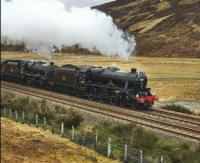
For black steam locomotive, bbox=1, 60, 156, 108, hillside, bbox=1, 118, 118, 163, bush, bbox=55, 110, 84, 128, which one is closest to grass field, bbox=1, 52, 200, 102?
black steam locomotive, bbox=1, 60, 156, 108

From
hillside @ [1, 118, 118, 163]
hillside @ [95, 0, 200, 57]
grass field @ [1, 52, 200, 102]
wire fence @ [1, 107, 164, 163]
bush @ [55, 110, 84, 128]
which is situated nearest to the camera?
hillside @ [1, 118, 118, 163]

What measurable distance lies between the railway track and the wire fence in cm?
387

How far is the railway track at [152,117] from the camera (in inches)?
1134

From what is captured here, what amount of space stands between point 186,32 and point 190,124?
294ft

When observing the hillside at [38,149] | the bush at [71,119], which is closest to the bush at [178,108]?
the bush at [71,119]

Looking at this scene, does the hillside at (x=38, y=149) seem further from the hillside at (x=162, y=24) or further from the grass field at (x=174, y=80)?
the hillside at (x=162, y=24)

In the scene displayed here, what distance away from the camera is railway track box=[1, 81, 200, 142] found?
94.5 feet

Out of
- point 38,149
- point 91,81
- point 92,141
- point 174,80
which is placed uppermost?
point 91,81

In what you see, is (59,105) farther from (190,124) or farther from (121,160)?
(121,160)

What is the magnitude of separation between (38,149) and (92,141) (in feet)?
9.78

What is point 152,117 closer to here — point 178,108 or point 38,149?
point 178,108

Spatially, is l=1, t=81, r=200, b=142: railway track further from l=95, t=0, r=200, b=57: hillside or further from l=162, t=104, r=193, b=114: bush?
l=95, t=0, r=200, b=57: hillside

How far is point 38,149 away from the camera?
25.0 metres

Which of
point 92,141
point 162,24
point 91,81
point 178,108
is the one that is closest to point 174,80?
point 91,81
